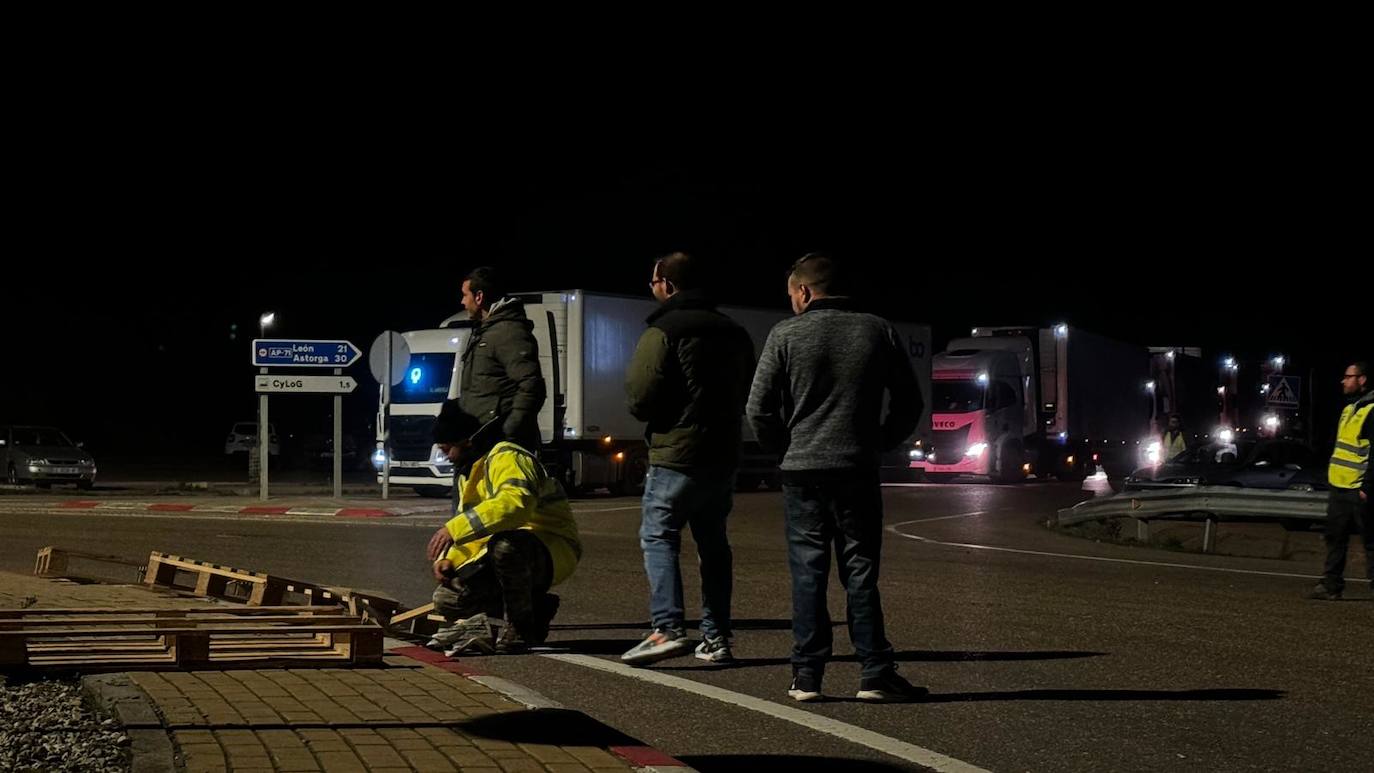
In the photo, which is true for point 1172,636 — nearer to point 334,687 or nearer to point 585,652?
point 585,652

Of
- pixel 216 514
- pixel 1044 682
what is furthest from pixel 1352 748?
pixel 216 514

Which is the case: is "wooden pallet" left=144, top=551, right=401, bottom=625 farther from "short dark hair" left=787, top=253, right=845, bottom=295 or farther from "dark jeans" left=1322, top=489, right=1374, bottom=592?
"dark jeans" left=1322, top=489, right=1374, bottom=592

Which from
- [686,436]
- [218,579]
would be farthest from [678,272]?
[218,579]

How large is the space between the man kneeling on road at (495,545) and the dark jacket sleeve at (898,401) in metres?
2.05

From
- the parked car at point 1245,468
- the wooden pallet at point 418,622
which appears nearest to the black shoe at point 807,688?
the wooden pallet at point 418,622

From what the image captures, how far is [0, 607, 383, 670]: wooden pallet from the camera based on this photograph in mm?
6816

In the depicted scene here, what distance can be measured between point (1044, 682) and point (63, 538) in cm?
1198

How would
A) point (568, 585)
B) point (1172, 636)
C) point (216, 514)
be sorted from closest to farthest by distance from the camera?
point (1172, 636), point (568, 585), point (216, 514)

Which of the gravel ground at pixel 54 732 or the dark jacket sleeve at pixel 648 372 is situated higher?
the dark jacket sleeve at pixel 648 372

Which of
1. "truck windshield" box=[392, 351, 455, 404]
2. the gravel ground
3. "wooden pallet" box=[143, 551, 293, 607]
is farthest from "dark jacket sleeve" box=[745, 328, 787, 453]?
"truck windshield" box=[392, 351, 455, 404]

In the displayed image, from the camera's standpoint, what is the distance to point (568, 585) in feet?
38.8

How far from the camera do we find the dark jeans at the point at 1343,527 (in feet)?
37.7

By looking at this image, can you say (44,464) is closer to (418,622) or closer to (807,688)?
(418,622)

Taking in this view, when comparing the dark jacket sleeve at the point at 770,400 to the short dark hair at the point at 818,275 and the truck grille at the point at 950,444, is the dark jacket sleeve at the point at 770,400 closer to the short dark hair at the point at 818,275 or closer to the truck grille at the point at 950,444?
the short dark hair at the point at 818,275
